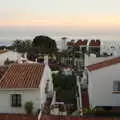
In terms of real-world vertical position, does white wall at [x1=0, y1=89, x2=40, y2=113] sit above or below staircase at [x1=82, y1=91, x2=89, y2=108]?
above

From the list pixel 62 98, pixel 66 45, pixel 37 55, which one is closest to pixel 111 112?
pixel 62 98

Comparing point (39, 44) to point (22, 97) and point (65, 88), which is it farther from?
point (22, 97)

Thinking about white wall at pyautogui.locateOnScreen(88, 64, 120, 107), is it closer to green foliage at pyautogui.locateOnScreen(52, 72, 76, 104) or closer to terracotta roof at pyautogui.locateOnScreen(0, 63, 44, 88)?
terracotta roof at pyautogui.locateOnScreen(0, 63, 44, 88)

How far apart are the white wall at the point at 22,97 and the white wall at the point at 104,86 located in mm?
3956

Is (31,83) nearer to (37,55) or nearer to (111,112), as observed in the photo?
(111,112)

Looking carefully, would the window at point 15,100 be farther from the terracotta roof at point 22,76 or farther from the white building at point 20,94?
the terracotta roof at point 22,76

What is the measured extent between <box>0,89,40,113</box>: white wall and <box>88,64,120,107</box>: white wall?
3.96 metres

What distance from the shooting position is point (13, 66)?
2712 cm

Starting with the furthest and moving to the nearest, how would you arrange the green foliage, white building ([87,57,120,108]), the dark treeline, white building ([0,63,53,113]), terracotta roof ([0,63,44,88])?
the dark treeline → the green foliage → white building ([87,57,120,108]) → terracotta roof ([0,63,44,88]) → white building ([0,63,53,113])

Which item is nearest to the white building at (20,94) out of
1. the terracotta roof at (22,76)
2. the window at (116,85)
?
the terracotta roof at (22,76)

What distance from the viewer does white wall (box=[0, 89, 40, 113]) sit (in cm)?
2361

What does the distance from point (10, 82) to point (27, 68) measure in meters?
2.49

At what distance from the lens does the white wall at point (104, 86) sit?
24.8 metres

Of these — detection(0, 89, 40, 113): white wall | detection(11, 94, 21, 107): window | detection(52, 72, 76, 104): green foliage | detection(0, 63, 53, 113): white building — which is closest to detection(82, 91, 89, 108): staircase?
detection(52, 72, 76, 104): green foliage
